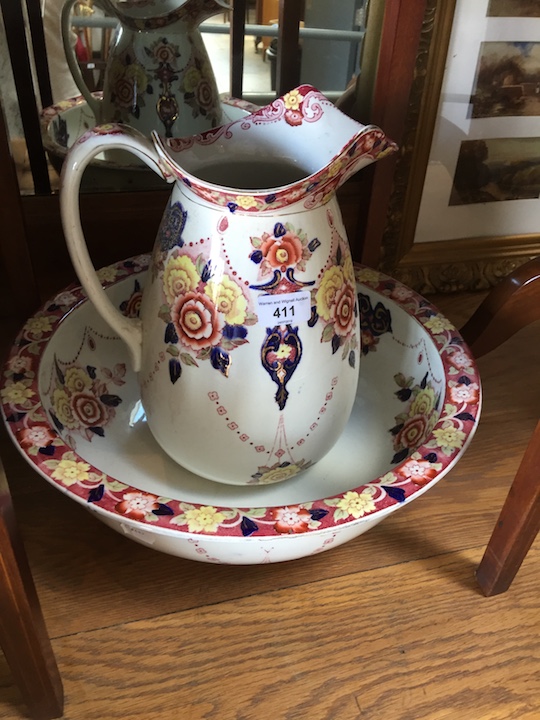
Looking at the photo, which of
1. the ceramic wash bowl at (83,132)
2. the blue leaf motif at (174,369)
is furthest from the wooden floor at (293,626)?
the ceramic wash bowl at (83,132)

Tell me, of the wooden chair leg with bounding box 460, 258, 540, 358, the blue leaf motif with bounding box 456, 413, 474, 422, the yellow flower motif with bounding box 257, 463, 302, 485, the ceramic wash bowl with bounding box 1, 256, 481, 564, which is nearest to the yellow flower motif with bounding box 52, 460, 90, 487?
the ceramic wash bowl with bounding box 1, 256, 481, 564

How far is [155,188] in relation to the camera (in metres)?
0.51

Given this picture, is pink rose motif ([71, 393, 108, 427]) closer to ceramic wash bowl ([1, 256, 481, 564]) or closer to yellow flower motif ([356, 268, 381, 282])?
ceramic wash bowl ([1, 256, 481, 564])

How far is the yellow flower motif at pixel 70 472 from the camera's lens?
33cm

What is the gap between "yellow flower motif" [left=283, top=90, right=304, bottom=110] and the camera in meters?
0.38

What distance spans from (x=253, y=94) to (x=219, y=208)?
200 mm

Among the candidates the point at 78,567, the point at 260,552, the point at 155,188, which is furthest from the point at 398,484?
the point at 155,188

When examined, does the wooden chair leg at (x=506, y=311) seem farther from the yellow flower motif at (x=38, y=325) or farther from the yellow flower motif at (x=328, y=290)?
the yellow flower motif at (x=38, y=325)

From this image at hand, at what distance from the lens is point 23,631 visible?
0.96 feet

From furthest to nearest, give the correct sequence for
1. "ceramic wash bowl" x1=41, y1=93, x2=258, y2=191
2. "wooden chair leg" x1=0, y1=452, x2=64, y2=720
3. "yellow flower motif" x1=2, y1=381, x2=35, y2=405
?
1. "ceramic wash bowl" x1=41, y1=93, x2=258, y2=191
2. "yellow flower motif" x1=2, y1=381, x2=35, y2=405
3. "wooden chair leg" x1=0, y1=452, x2=64, y2=720

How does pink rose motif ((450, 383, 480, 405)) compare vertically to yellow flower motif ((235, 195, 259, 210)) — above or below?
below

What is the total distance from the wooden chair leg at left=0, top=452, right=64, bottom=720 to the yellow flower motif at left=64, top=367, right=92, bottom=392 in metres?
0.16

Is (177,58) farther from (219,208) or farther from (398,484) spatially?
(398,484)

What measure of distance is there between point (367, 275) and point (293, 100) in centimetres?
15
